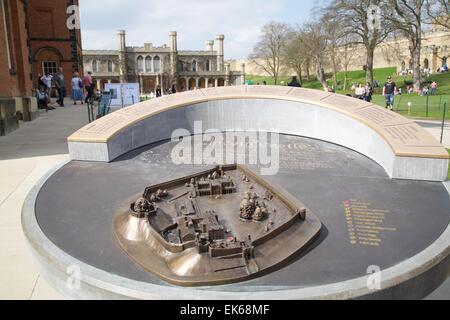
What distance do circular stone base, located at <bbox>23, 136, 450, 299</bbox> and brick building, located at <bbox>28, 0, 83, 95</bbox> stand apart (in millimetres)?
30405

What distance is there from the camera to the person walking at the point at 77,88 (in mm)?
22933

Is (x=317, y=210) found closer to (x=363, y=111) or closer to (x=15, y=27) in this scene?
(x=363, y=111)

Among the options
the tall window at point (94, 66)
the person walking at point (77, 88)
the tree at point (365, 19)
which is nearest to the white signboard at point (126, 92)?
the person walking at point (77, 88)

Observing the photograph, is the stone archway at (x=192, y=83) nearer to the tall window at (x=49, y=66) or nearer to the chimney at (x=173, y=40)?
the chimney at (x=173, y=40)

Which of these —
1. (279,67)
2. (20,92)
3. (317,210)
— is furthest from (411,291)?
(279,67)

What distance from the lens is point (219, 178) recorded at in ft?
17.7

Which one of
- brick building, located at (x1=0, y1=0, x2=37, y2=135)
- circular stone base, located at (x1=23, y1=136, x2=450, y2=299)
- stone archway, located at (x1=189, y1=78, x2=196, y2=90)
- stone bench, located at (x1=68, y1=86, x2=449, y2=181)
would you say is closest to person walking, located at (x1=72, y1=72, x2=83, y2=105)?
brick building, located at (x1=0, y1=0, x2=37, y2=135)

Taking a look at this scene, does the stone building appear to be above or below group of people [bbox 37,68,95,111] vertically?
above

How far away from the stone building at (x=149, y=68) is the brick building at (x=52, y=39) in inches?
2117

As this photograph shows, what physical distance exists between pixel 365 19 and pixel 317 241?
41.9 meters

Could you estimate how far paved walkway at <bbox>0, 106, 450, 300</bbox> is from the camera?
12.8 ft

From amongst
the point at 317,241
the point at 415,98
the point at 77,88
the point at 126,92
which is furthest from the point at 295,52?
the point at 317,241

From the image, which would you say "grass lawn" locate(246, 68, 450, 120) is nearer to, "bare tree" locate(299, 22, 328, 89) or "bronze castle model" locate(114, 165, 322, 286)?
"bare tree" locate(299, 22, 328, 89)
